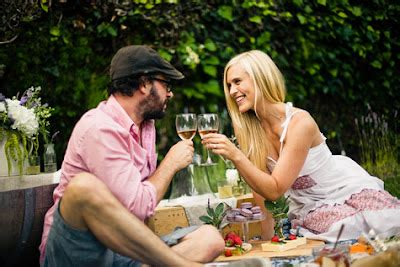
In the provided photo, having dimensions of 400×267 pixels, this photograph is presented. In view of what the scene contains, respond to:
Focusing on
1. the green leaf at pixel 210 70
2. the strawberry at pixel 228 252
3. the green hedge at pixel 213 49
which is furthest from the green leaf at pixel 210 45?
the strawberry at pixel 228 252

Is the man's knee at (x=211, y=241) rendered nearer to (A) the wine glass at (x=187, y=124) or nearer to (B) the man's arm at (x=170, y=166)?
(B) the man's arm at (x=170, y=166)

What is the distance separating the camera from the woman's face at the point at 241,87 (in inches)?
133

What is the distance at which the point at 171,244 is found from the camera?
2738mm

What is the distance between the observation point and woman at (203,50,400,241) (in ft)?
10.7

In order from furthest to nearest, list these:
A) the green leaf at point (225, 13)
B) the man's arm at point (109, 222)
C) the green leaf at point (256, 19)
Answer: the green leaf at point (256, 19), the green leaf at point (225, 13), the man's arm at point (109, 222)

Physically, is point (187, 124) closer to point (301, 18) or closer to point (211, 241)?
point (211, 241)

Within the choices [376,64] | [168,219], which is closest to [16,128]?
[168,219]

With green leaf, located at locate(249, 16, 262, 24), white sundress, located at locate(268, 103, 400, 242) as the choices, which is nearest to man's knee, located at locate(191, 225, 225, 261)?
white sundress, located at locate(268, 103, 400, 242)

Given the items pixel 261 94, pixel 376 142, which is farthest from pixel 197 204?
pixel 376 142

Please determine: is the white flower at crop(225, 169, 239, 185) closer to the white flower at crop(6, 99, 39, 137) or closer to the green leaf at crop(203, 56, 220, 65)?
the white flower at crop(6, 99, 39, 137)

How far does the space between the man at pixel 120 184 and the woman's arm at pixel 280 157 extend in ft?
0.68

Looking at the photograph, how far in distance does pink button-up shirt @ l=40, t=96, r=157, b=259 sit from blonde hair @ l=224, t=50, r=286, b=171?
0.89m

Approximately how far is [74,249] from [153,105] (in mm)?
758

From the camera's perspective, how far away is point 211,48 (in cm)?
553
